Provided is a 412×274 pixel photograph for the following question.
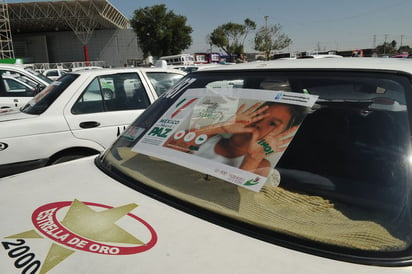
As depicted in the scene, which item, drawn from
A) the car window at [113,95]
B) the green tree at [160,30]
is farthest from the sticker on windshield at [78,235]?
the green tree at [160,30]

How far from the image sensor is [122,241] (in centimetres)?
117

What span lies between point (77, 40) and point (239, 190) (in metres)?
65.7

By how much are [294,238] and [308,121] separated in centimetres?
83

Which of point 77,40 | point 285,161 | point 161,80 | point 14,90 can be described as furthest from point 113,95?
point 77,40

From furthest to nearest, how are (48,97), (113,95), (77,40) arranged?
(77,40)
(113,95)
(48,97)

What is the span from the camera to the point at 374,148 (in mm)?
1516

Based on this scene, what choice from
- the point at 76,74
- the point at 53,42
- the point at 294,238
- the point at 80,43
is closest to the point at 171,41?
the point at 80,43

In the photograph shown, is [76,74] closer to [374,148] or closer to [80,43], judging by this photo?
[374,148]

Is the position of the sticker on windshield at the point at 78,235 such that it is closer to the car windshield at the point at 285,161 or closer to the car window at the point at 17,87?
the car windshield at the point at 285,161

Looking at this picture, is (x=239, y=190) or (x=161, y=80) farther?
(x=161, y=80)

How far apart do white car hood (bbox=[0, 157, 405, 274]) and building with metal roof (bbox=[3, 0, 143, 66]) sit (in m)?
58.2

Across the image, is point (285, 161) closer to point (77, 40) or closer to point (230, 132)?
point (230, 132)

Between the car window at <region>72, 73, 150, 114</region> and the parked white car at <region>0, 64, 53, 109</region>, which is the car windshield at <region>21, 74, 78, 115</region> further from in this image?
the parked white car at <region>0, 64, 53, 109</region>

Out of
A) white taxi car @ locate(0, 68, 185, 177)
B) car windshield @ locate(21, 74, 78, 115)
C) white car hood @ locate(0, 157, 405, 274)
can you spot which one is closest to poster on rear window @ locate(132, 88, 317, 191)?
white car hood @ locate(0, 157, 405, 274)
